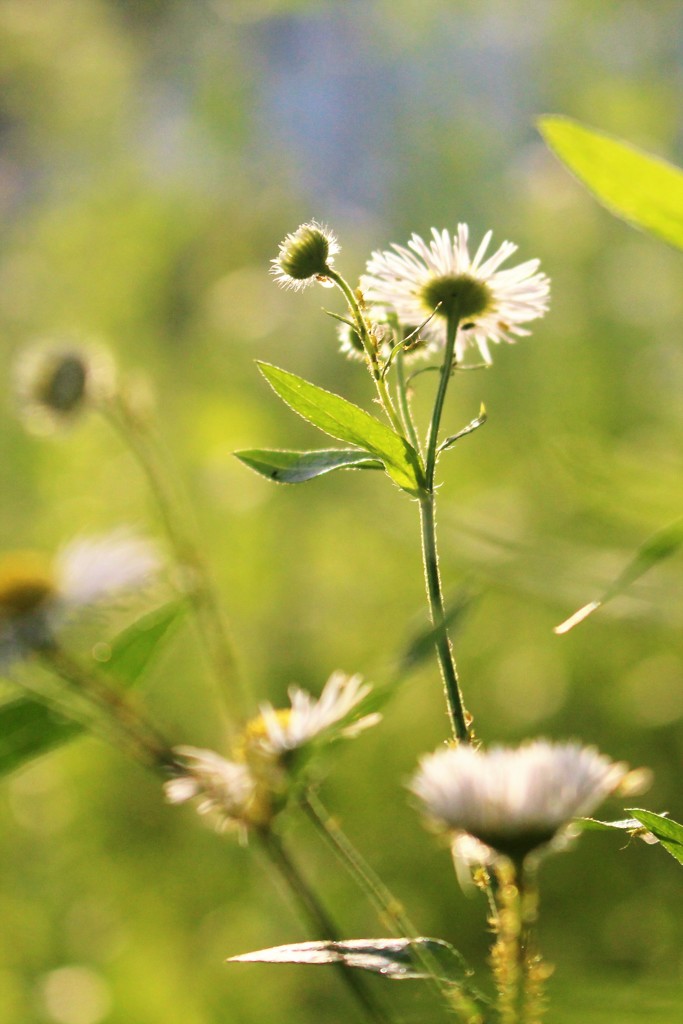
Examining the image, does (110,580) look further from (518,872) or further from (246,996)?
(246,996)

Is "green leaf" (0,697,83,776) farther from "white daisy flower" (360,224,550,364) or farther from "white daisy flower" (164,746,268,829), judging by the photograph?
"white daisy flower" (360,224,550,364)

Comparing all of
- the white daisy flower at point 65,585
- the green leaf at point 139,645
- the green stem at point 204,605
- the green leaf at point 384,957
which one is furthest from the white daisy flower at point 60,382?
the green leaf at point 384,957

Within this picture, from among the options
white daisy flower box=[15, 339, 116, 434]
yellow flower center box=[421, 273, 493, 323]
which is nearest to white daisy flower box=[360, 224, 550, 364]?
yellow flower center box=[421, 273, 493, 323]

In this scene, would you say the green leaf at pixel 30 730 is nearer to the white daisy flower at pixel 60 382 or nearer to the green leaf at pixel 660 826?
the green leaf at pixel 660 826

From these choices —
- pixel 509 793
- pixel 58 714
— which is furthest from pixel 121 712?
pixel 509 793

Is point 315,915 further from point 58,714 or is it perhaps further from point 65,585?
point 65,585

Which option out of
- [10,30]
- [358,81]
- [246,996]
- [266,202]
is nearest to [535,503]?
[246,996]
